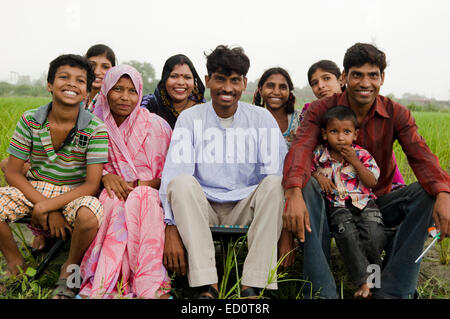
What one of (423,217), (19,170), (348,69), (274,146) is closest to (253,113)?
(274,146)

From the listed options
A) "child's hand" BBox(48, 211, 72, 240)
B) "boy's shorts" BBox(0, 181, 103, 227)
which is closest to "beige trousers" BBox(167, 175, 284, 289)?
"boy's shorts" BBox(0, 181, 103, 227)

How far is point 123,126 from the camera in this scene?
2828mm

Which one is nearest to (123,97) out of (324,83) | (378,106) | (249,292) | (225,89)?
(225,89)

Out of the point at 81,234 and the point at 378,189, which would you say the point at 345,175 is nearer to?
the point at 378,189

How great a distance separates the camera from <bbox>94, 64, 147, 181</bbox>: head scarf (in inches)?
108

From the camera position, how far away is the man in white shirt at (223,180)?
2.18 metres

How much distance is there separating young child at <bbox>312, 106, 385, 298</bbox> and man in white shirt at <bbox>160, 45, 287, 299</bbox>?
326 mm

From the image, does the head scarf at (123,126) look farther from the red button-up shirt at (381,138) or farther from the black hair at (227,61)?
the red button-up shirt at (381,138)

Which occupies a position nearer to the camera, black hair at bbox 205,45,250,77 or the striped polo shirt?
the striped polo shirt

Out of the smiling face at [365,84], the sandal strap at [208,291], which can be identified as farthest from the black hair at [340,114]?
the sandal strap at [208,291]

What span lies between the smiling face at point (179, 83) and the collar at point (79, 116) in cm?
112

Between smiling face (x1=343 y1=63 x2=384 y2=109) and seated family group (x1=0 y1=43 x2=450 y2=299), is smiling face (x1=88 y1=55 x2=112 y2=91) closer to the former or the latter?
seated family group (x1=0 y1=43 x2=450 y2=299)

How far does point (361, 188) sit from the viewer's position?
2.43 meters

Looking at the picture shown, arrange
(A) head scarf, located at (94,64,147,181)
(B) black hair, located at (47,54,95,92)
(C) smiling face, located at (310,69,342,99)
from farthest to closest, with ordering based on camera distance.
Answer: (C) smiling face, located at (310,69,342,99)
(A) head scarf, located at (94,64,147,181)
(B) black hair, located at (47,54,95,92)
